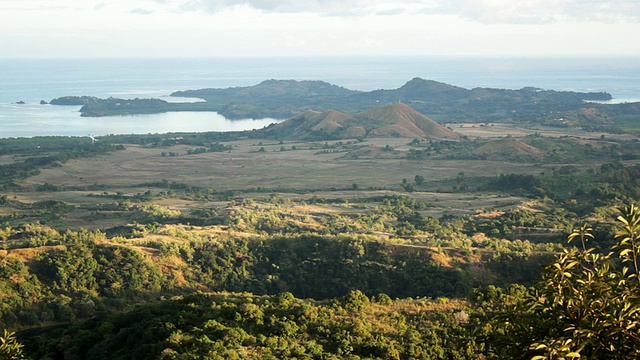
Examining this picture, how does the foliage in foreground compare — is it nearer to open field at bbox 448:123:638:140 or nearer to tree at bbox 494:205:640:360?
tree at bbox 494:205:640:360

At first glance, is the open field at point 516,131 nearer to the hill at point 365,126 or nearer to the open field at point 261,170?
the hill at point 365,126

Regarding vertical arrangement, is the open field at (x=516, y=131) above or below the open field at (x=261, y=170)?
above

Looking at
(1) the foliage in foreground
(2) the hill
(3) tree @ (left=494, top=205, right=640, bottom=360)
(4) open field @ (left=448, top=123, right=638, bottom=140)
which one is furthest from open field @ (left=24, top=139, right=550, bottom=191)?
(3) tree @ (left=494, top=205, right=640, bottom=360)

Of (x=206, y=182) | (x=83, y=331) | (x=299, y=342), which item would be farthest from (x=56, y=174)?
(x=299, y=342)

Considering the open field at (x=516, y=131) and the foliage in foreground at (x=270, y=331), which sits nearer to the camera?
the foliage in foreground at (x=270, y=331)

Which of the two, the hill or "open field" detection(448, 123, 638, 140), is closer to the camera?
"open field" detection(448, 123, 638, 140)

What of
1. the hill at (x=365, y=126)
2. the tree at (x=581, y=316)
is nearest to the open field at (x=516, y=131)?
the hill at (x=365, y=126)

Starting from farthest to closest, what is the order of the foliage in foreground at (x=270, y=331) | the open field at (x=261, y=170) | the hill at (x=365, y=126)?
the hill at (x=365, y=126) < the open field at (x=261, y=170) < the foliage in foreground at (x=270, y=331)
